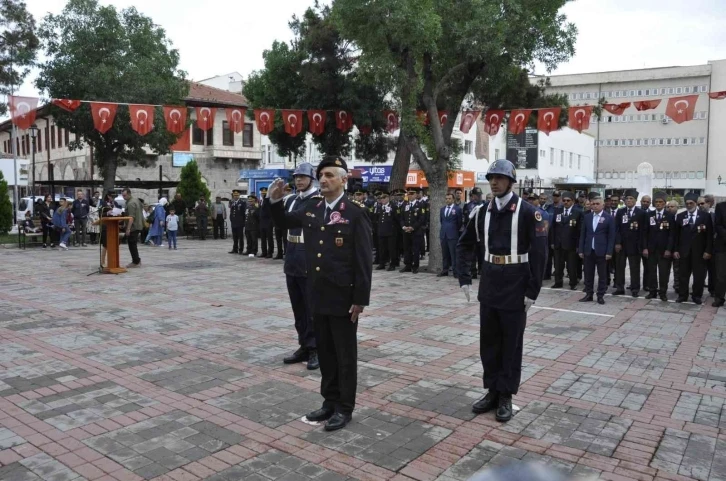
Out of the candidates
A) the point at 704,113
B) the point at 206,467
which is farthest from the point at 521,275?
the point at 704,113

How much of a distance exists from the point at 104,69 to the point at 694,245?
25809mm

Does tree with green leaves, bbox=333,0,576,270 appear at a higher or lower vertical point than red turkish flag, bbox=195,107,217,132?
higher

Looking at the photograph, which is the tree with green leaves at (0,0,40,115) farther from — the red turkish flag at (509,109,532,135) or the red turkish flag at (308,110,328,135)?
the red turkish flag at (509,109,532,135)

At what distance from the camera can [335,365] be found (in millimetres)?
5121

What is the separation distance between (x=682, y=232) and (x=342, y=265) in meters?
9.02

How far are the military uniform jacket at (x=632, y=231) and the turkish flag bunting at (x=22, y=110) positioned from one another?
47.7 ft

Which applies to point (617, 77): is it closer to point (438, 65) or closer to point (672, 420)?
point (438, 65)

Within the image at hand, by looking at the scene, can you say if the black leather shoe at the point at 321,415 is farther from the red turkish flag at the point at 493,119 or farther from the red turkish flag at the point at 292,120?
the red turkish flag at the point at 292,120

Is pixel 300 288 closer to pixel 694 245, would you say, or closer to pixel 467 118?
pixel 694 245

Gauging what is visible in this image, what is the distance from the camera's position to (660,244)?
464 inches

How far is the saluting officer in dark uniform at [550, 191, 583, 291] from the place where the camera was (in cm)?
1284

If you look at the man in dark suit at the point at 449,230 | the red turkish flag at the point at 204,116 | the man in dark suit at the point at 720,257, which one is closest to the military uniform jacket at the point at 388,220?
the man in dark suit at the point at 449,230

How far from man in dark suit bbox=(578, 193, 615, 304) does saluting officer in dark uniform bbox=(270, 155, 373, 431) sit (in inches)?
300

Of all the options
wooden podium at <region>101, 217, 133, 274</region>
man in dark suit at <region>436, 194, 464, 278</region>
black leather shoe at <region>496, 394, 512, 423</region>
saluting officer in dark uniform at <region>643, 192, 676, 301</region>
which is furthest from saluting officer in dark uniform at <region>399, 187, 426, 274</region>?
black leather shoe at <region>496, 394, 512, 423</region>
